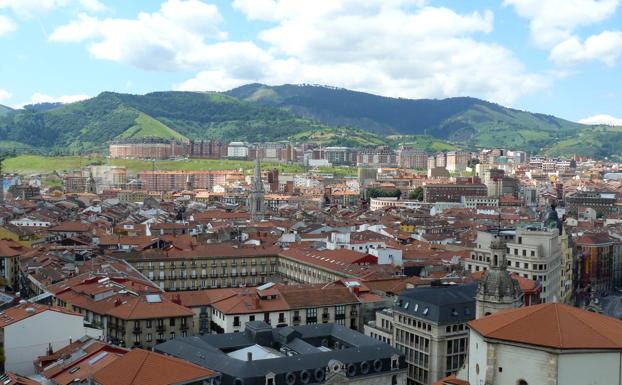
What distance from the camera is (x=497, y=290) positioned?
48.4 meters

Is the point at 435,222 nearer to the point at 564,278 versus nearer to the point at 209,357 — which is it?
the point at 564,278

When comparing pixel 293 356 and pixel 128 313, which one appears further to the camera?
→ pixel 128 313

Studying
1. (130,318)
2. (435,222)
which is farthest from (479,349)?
(435,222)

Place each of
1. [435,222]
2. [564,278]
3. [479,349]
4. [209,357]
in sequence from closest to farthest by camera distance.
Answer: [479,349], [209,357], [564,278], [435,222]

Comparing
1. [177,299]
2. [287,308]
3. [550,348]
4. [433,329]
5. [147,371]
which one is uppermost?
[550,348]

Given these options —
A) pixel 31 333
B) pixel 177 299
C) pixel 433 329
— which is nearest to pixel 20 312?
pixel 31 333

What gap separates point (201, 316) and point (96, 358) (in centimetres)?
2105

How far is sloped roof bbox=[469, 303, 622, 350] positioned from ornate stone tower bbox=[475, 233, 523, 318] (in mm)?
9008

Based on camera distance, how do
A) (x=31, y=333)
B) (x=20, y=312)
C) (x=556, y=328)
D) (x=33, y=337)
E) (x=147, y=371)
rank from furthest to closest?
(x=20, y=312) → (x=33, y=337) → (x=31, y=333) → (x=147, y=371) → (x=556, y=328)

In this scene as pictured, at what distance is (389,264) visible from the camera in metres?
88.2

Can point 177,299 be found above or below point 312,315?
above

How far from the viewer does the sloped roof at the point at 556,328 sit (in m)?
35.9

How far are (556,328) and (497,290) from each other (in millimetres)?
11755

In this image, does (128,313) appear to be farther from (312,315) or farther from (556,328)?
(556,328)
